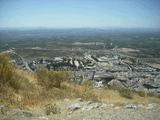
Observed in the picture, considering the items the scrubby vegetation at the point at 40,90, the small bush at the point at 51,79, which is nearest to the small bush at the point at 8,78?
the scrubby vegetation at the point at 40,90

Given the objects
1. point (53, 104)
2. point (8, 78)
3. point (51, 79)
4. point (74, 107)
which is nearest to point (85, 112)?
point (74, 107)

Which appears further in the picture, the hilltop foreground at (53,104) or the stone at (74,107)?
the stone at (74,107)

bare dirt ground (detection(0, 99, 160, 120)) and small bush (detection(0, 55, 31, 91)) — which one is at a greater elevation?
small bush (detection(0, 55, 31, 91))

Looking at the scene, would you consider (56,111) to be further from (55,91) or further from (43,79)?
(43,79)

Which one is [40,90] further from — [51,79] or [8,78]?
[8,78]

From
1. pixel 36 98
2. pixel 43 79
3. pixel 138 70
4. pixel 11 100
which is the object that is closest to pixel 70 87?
pixel 43 79

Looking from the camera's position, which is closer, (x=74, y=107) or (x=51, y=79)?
(x=74, y=107)

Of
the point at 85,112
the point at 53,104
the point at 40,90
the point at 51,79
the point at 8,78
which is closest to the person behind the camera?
the point at 85,112

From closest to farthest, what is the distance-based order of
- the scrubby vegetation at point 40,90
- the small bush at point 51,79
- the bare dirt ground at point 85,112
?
the bare dirt ground at point 85,112, the scrubby vegetation at point 40,90, the small bush at point 51,79

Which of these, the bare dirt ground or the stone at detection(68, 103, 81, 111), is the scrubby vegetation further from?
the stone at detection(68, 103, 81, 111)

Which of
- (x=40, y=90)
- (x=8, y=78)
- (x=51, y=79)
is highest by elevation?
(x=8, y=78)

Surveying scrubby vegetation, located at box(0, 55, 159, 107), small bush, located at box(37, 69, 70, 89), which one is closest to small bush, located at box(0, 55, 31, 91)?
scrubby vegetation, located at box(0, 55, 159, 107)

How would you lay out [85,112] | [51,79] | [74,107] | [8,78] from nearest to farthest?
[85,112], [74,107], [8,78], [51,79]

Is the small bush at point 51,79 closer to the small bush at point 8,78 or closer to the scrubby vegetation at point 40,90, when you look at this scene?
the scrubby vegetation at point 40,90
